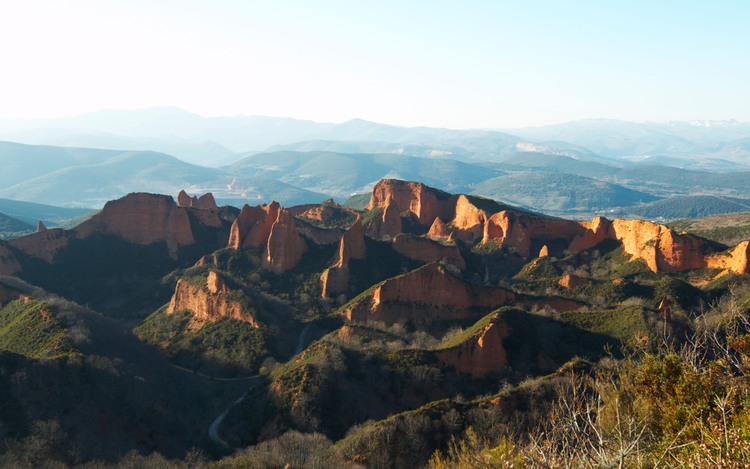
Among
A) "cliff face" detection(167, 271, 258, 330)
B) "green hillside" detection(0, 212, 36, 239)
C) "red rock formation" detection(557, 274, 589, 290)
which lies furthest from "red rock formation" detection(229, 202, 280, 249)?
"green hillside" detection(0, 212, 36, 239)

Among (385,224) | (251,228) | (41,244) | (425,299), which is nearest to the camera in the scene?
(425,299)

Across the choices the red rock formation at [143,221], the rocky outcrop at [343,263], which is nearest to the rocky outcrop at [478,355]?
the rocky outcrop at [343,263]

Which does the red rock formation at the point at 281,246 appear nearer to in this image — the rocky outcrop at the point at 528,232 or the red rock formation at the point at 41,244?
the red rock formation at the point at 41,244

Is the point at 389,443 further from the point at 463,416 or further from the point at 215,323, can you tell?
the point at 215,323

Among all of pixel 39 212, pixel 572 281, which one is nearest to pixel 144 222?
pixel 572 281

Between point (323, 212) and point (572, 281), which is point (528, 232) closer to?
point (572, 281)

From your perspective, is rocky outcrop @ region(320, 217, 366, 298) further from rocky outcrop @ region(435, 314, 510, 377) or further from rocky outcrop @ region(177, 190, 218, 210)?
rocky outcrop @ region(177, 190, 218, 210)

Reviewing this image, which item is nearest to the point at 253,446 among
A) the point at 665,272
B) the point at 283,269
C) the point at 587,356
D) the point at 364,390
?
the point at 364,390
